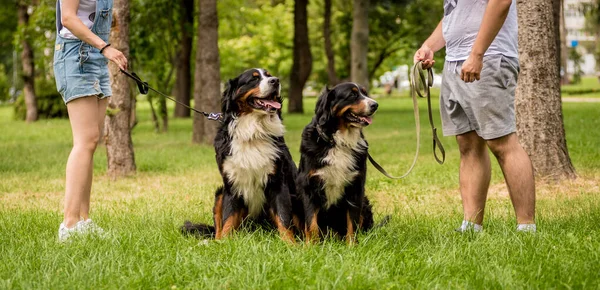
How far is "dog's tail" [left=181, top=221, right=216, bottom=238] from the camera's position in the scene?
562 cm

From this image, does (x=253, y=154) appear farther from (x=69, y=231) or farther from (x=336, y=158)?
(x=69, y=231)

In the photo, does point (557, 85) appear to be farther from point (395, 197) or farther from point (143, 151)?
point (143, 151)

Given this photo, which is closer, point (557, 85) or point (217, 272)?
point (217, 272)

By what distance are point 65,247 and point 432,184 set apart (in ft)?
16.7

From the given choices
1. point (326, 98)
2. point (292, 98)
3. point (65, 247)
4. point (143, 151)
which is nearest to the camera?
point (65, 247)

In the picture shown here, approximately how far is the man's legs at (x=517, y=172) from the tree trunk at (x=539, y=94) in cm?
276

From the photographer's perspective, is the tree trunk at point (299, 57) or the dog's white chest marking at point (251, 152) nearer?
the dog's white chest marking at point (251, 152)

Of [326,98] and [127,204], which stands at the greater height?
[326,98]

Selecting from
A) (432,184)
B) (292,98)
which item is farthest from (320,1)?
(432,184)

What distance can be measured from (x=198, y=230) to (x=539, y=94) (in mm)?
→ 4159

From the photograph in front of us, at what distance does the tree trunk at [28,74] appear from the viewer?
25.4 m

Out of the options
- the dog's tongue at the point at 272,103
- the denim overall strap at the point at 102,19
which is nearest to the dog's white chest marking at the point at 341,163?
the dog's tongue at the point at 272,103

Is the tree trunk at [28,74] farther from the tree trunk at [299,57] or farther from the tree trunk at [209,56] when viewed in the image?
the tree trunk at [209,56]

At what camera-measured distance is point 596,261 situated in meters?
4.28
